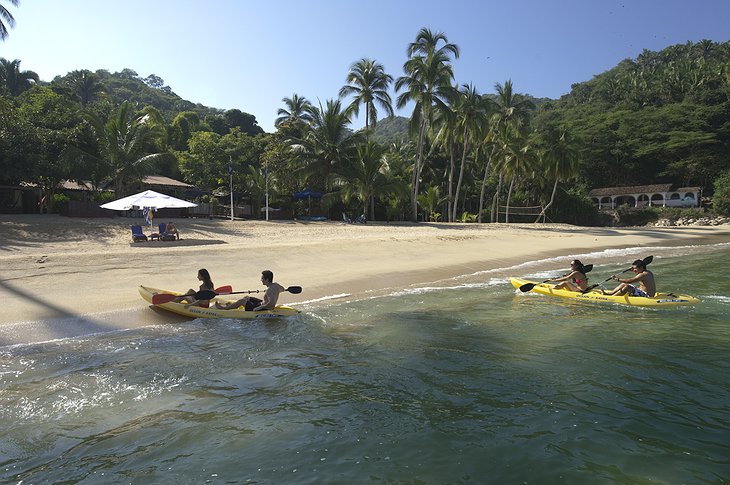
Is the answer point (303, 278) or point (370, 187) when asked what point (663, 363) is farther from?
point (370, 187)

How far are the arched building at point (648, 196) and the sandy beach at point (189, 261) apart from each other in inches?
1028

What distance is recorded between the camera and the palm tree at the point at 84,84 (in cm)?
6781

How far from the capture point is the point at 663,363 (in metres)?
6.85

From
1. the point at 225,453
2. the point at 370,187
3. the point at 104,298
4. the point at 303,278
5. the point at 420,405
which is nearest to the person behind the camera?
the point at 225,453

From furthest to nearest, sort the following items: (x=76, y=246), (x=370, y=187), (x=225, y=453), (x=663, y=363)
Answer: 1. (x=370, y=187)
2. (x=76, y=246)
3. (x=663, y=363)
4. (x=225, y=453)

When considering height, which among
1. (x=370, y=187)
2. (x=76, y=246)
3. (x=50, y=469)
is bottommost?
(x=50, y=469)

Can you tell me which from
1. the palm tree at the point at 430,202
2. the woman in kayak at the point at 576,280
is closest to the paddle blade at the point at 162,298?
the woman in kayak at the point at 576,280

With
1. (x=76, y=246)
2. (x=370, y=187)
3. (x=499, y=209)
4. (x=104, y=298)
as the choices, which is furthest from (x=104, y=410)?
(x=499, y=209)

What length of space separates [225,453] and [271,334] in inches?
163

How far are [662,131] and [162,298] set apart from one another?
194 feet

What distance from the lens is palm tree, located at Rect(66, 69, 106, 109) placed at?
67.8m

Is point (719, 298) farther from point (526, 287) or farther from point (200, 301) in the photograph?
point (200, 301)

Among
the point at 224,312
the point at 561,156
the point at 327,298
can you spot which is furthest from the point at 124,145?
the point at 561,156

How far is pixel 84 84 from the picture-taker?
68.2 meters
